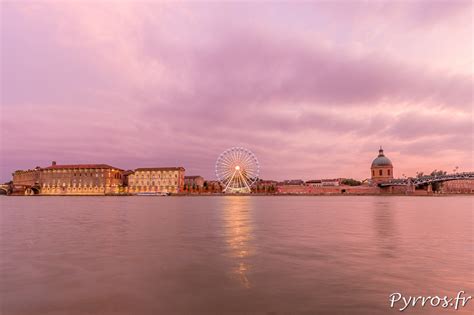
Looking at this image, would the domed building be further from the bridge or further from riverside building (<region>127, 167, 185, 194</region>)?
riverside building (<region>127, 167, 185, 194</region>)

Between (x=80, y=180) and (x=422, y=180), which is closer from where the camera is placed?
(x=80, y=180)

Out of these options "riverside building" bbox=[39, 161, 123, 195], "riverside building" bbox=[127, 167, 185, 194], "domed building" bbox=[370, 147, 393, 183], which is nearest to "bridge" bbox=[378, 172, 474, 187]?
"domed building" bbox=[370, 147, 393, 183]

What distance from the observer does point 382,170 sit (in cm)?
18662

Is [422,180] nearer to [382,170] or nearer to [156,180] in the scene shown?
[382,170]

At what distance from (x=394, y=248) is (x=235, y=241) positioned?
25.3 feet

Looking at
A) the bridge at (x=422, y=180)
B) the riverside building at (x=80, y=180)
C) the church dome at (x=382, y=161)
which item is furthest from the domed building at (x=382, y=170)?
the riverside building at (x=80, y=180)

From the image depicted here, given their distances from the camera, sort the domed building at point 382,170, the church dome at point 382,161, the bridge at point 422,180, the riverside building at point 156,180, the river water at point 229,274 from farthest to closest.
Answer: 1. the church dome at point 382,161
2. the domed building at point 382,170
3. the bridge at point 422,180
4. the riverside building at point 156,180
5. the river water at point 229,274

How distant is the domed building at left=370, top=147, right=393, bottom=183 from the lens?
185750 mm

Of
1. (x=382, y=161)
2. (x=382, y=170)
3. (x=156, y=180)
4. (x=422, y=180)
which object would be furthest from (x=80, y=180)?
(x=422, y=180)

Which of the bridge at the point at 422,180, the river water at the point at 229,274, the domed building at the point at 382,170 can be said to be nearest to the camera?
the river water at the point at 229,274

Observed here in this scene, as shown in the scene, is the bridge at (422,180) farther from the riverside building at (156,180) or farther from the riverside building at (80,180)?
the riverside building at (80,180)

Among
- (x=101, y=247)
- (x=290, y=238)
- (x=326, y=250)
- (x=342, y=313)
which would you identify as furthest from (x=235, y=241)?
(x=342, y=313)

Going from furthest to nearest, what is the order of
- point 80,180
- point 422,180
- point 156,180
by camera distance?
point 422,180 → point 156,180 → point 80,180

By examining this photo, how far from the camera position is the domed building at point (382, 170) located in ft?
609
